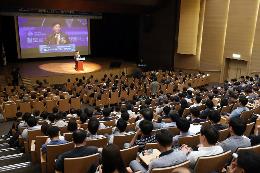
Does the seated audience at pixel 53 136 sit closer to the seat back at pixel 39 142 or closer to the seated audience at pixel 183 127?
the seat back at pixel 39 142

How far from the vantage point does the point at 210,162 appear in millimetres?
3312

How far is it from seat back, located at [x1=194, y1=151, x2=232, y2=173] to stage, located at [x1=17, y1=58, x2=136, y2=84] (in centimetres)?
1365

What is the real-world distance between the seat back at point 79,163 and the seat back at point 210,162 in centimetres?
135

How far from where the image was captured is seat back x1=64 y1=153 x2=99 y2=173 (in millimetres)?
3622

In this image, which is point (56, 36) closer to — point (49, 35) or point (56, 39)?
point (56, 39)

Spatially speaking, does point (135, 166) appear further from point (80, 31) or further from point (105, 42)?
point (105, 42)

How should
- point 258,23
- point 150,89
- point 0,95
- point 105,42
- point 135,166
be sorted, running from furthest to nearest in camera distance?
point 105,42 < point 258,23 < point 150,89 < point 0,95 < point 135,166

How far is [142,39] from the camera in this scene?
69.8 ft

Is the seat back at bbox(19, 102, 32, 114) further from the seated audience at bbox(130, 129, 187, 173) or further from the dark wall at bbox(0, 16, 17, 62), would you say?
the dark wall at bbox(0, 16, 17, 62)

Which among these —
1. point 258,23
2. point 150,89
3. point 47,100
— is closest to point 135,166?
point 47,100

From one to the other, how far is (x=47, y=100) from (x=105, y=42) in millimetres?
Answer: 14283

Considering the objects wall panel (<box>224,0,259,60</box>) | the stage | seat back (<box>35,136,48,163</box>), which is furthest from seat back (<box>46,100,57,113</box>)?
wall panel (<box>224,0,259,60</box>)

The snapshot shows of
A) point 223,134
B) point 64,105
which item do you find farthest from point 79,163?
point 64,105

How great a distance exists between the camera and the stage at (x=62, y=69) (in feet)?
52.5
